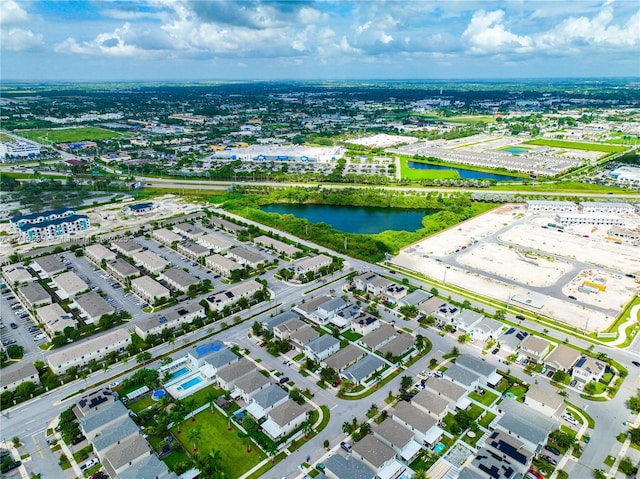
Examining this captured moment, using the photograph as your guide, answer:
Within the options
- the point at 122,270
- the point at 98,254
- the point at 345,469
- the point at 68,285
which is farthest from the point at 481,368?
the point at 98,254

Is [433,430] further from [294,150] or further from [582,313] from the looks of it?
[294,150]

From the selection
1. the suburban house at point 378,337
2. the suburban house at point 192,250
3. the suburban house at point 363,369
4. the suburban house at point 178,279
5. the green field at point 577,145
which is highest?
the green field at point 577,145

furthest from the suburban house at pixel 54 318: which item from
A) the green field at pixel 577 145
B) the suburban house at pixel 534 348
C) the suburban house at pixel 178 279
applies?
the green field at pixel 577 145

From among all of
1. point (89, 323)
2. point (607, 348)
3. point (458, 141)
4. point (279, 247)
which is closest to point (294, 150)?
point (458, 141)

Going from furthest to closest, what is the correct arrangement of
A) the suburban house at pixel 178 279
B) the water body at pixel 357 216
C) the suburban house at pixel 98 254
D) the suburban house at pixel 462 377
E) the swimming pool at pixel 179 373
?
the water body at pixel 357 216, the suburban house at pixel 98 254, the suburban house at pixel 178 279, the swimming pool at pixel 179 373, the suburban house at pixel 462 377

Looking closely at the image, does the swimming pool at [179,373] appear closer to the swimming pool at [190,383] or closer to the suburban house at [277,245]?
the swimming pool at [190,383]

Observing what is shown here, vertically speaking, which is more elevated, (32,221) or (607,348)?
(32,221)
